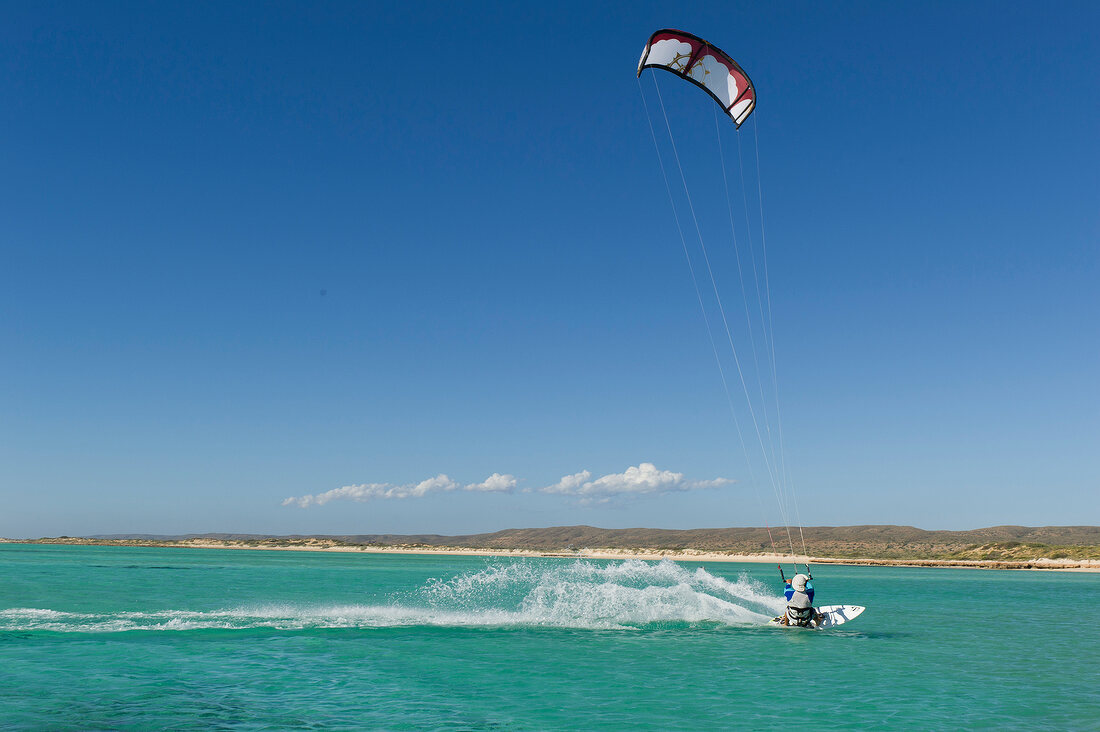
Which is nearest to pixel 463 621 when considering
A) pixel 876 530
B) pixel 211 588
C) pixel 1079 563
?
pixel 211 588

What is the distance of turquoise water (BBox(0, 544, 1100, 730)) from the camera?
12273 mm

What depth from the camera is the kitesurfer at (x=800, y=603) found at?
22.5 m

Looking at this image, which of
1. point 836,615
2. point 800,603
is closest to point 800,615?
point 800,603

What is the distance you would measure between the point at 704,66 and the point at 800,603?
54.6 feet

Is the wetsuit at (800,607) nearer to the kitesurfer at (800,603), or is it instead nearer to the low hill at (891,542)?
the kitesurfer at (800,603)

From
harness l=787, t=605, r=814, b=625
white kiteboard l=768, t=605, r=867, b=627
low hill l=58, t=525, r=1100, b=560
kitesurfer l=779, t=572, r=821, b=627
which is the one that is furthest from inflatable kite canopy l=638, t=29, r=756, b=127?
low hill l=58, t=525, r=1100, b=560

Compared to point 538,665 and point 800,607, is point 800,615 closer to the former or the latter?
point 800,607

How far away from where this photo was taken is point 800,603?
892 inches

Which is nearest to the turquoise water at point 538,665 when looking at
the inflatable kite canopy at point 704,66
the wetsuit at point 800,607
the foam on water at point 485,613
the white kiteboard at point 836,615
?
the foam on water at point 485,613

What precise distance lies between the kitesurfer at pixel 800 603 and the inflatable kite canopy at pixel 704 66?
46.4ft

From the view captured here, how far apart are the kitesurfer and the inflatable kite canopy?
1416cm

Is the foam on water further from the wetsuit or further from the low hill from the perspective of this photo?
the low hill

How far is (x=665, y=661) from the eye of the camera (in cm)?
1755

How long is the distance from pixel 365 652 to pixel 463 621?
6900mm
